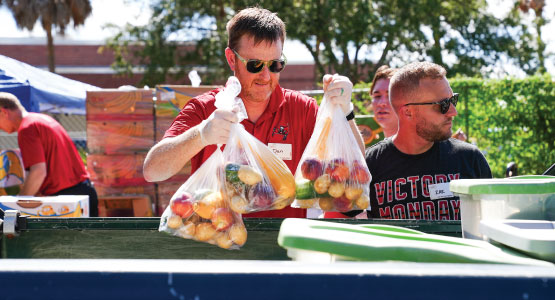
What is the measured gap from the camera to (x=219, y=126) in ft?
6.47

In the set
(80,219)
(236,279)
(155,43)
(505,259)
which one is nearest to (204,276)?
(236,279)

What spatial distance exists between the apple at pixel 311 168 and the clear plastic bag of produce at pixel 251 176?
0.38ft

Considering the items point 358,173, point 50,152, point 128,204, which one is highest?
point 50,152

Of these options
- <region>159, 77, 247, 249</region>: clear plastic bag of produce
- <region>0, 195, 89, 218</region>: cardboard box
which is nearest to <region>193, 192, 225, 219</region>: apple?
<region>159, 77, 247, 249</region>: clear plastic bag of produce

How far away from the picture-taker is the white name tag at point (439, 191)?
2.72 metres

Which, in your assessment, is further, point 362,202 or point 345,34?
point 345,34

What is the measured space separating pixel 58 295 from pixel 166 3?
25.1m

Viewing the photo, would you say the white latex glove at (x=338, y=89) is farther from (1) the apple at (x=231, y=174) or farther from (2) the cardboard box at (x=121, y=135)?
(2) the cardboard box at (x=121, y=135)

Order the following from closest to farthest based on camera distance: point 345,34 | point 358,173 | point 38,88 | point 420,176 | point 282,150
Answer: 1. point 358,173
2. point 282,150
3. point 420,176
4. point 38,88
5. point 345,34

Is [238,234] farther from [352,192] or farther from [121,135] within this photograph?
[121,135]

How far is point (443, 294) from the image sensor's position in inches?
36.5

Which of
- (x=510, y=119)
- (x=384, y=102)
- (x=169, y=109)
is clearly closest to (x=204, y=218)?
(x=384, y=102)

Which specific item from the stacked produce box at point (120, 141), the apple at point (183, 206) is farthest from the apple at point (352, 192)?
the stacked produce box at point (120, 141)

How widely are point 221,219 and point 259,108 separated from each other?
97 centimetres
